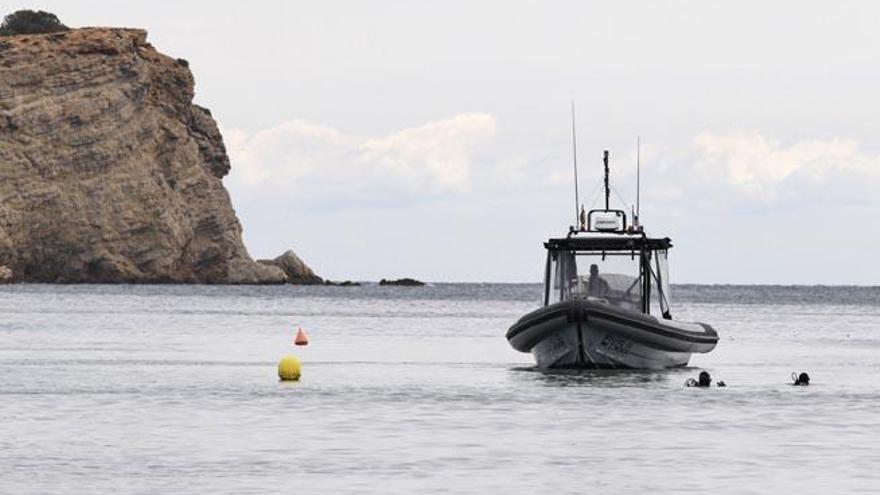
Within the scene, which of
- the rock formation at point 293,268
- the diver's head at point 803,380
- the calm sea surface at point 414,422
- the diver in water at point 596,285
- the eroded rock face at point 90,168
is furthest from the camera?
the rock formation at point 293,268

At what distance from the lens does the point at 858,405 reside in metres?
36.6

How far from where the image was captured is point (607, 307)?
40719mm

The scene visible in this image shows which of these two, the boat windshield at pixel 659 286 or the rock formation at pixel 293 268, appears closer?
the boat windshield at pixel 659 286

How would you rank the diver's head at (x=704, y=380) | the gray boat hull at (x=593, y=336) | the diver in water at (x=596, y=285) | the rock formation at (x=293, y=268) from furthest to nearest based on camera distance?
the rock formation at (x=293, y=268), the diver in water at (x=596, y=285), the gray boat hull at (x=593, y=336), the diver's head at (x=704, y=380)

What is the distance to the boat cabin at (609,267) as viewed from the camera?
4338cm

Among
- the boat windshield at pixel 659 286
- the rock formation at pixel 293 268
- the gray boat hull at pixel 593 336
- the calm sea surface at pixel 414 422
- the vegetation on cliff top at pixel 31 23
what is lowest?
the calm sea surface at pixel 414 422

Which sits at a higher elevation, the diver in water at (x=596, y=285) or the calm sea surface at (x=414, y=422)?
the diver in water at (x=596, y=285)

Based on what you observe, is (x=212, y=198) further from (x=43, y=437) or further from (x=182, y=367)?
(x=43, y=437)

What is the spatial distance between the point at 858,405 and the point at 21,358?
75.3 feet

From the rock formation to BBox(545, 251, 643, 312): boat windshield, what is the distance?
145 m

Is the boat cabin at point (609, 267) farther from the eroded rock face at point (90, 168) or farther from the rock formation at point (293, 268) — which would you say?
the rock formation at point (293, 268)

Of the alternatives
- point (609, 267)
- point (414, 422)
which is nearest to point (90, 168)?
point (609, 267)

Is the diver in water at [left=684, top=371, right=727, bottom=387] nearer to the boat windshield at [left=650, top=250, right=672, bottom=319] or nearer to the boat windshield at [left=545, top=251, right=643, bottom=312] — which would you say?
the boat windshield at [left=545, top=251, right=643, bottom=312]

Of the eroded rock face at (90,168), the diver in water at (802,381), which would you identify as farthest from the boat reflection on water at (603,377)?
the eroded rock face at (90,168)
